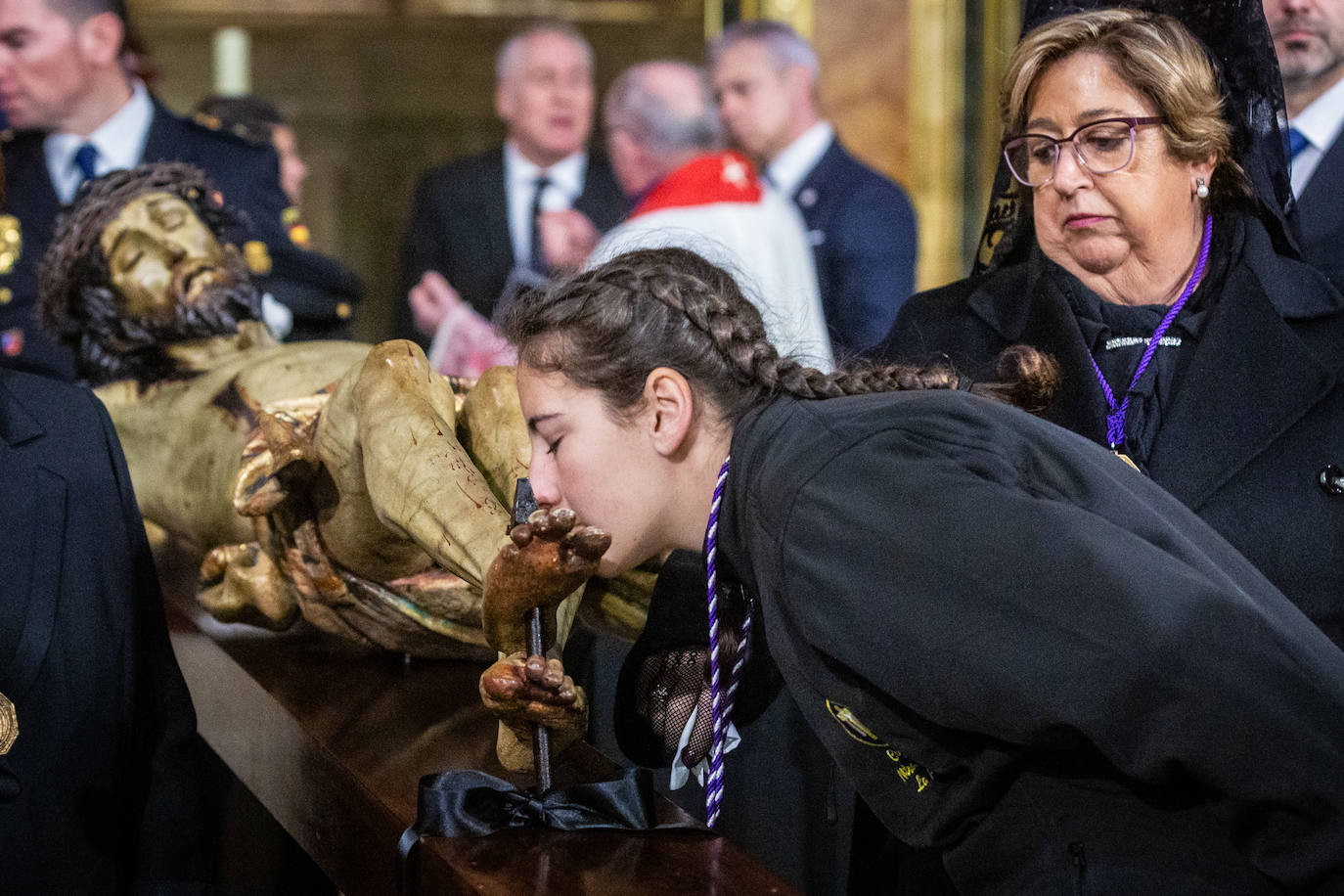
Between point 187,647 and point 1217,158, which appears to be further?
point 187,647

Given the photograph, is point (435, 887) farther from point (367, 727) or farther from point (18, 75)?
point (18, 75)

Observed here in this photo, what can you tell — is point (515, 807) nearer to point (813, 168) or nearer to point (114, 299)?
point (114, 299)

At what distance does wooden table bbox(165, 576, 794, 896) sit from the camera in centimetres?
146

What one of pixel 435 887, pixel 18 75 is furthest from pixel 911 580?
pixel 18 75

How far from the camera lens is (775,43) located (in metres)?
4.98

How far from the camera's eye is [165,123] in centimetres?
416

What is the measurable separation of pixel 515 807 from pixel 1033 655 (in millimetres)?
619

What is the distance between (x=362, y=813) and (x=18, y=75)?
10.6ft

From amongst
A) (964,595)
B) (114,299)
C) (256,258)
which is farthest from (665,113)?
(964,595)

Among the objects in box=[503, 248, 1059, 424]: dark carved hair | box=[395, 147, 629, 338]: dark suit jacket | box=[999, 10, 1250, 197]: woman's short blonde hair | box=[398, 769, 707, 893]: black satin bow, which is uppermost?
box=[999, 10, 1250, 197]: woman's short blonde hair

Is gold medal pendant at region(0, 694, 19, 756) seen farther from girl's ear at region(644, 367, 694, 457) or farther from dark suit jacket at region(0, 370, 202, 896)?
girl's ear at region(644, 367, 694, 457)

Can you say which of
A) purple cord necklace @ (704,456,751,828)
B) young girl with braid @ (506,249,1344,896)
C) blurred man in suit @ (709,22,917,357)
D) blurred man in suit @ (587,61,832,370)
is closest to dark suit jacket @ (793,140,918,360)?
blurred man in suit @ (709,22,917,357)

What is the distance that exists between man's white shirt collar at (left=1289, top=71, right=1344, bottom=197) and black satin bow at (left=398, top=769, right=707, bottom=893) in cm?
212

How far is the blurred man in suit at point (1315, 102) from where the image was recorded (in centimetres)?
288
